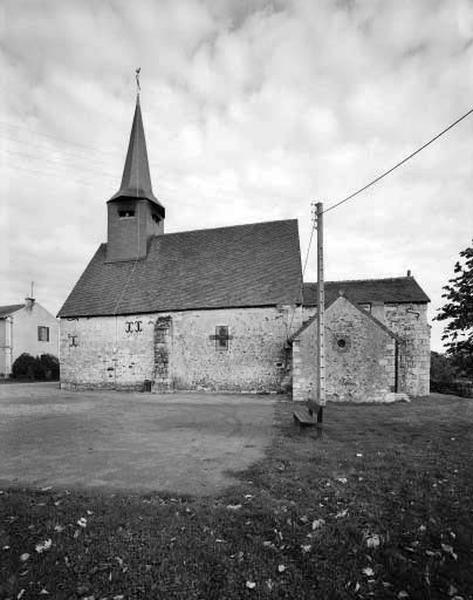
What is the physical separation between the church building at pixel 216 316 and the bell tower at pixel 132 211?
0.21ft

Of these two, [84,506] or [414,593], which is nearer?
[414,593]

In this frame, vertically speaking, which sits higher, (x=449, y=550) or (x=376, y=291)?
(x=376, y=291)

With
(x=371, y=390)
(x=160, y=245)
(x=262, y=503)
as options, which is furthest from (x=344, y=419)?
(x=160, y=245)

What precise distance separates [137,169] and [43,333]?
20.8 metres

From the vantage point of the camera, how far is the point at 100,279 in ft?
80.2

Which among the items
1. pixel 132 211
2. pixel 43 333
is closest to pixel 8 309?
pixel 43 333

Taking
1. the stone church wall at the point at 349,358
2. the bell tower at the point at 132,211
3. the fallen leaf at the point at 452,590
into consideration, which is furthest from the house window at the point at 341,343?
the bell tower at the point at 132,211

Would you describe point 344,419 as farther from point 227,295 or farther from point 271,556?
point 227,295

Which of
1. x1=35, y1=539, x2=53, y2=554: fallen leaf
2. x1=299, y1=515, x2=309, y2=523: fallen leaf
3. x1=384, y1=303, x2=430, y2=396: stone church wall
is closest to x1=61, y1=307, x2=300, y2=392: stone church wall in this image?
x1=384, y1=303, x2=430, y2=396: stone church wall

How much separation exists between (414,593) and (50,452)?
691 cm

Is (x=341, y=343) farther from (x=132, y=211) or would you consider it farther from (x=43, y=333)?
(x=43, y=333)

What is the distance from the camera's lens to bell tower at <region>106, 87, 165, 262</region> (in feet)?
79.9

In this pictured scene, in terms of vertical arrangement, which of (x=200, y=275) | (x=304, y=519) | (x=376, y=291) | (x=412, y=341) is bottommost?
(x=304, y=519)

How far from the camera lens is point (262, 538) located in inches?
160
